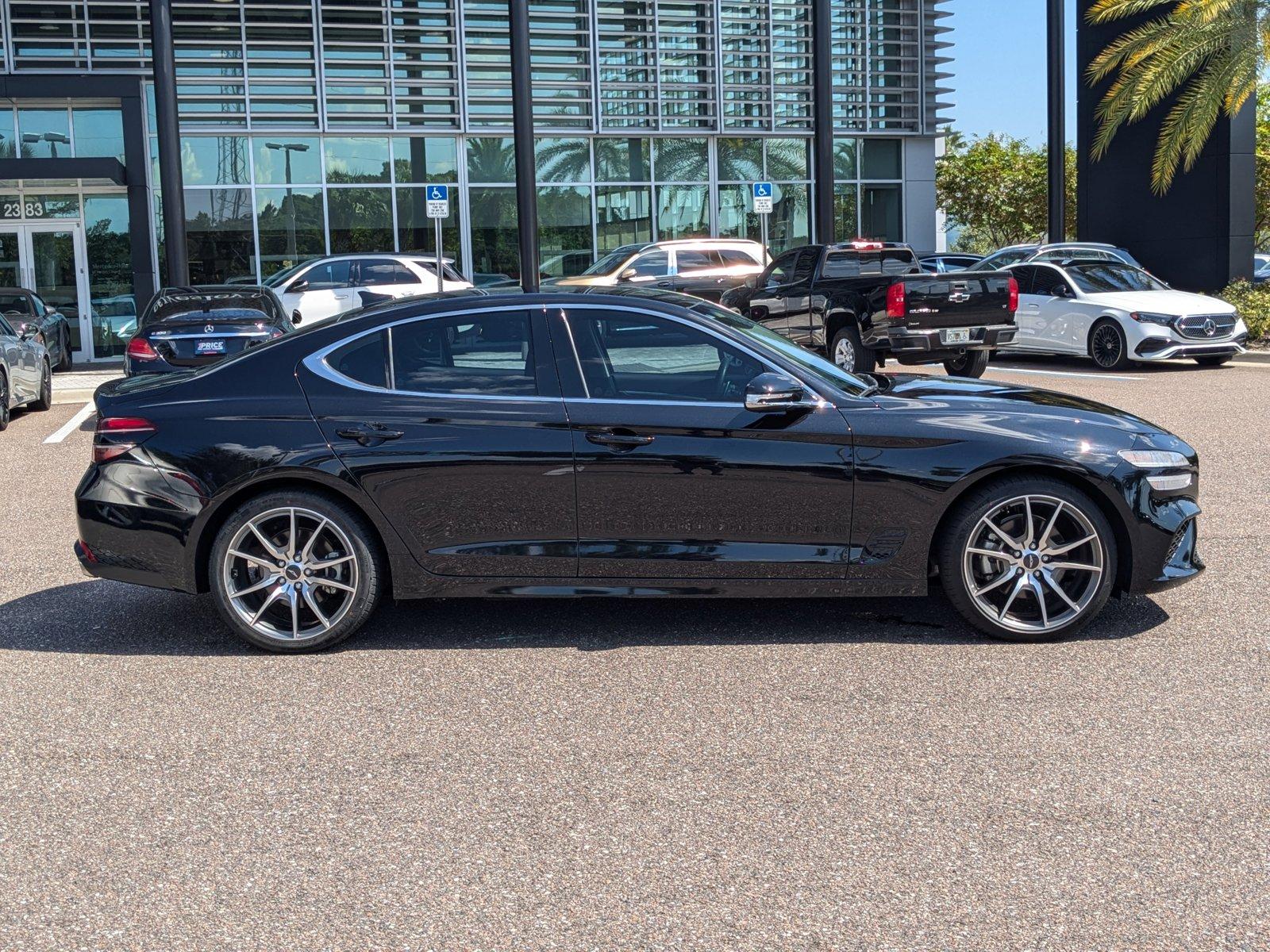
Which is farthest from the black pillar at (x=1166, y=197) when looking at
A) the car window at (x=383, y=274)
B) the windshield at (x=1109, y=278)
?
the car window at (x=383, y=274)

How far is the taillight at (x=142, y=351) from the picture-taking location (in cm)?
1496

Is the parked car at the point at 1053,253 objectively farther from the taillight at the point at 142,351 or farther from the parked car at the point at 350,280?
the taillight at the point at 142,351

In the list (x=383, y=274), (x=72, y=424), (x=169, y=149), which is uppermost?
(x=169, y=149)

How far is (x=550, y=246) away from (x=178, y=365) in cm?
1838

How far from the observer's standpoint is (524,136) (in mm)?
26266

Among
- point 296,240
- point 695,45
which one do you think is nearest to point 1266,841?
point 296,240

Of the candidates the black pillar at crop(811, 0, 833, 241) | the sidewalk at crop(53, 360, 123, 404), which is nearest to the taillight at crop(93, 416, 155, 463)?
the sidewalk at crop(53, 360, 123, 404)

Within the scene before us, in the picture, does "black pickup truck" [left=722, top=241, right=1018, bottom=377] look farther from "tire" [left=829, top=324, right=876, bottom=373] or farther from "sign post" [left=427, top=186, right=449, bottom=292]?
"sign post" [left=427, top=186, right=449, bottom=292]

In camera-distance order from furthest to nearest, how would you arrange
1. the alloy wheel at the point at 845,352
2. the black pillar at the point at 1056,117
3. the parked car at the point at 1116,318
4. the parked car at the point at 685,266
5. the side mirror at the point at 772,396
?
the black pillar at the point at 1056,117, the parked car at the point at 685,266, the parked car at the point at 1116,318, the alloy wheel at the point at 845,352, the side mirror at the point at 772,396

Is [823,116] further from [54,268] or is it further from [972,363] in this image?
[54,268]

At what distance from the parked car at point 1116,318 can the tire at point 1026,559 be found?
13983 millimetres

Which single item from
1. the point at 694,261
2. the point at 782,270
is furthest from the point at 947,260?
the point at 782,270

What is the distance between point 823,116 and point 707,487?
22.8 metres

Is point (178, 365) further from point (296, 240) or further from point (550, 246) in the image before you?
point (550, 246)
